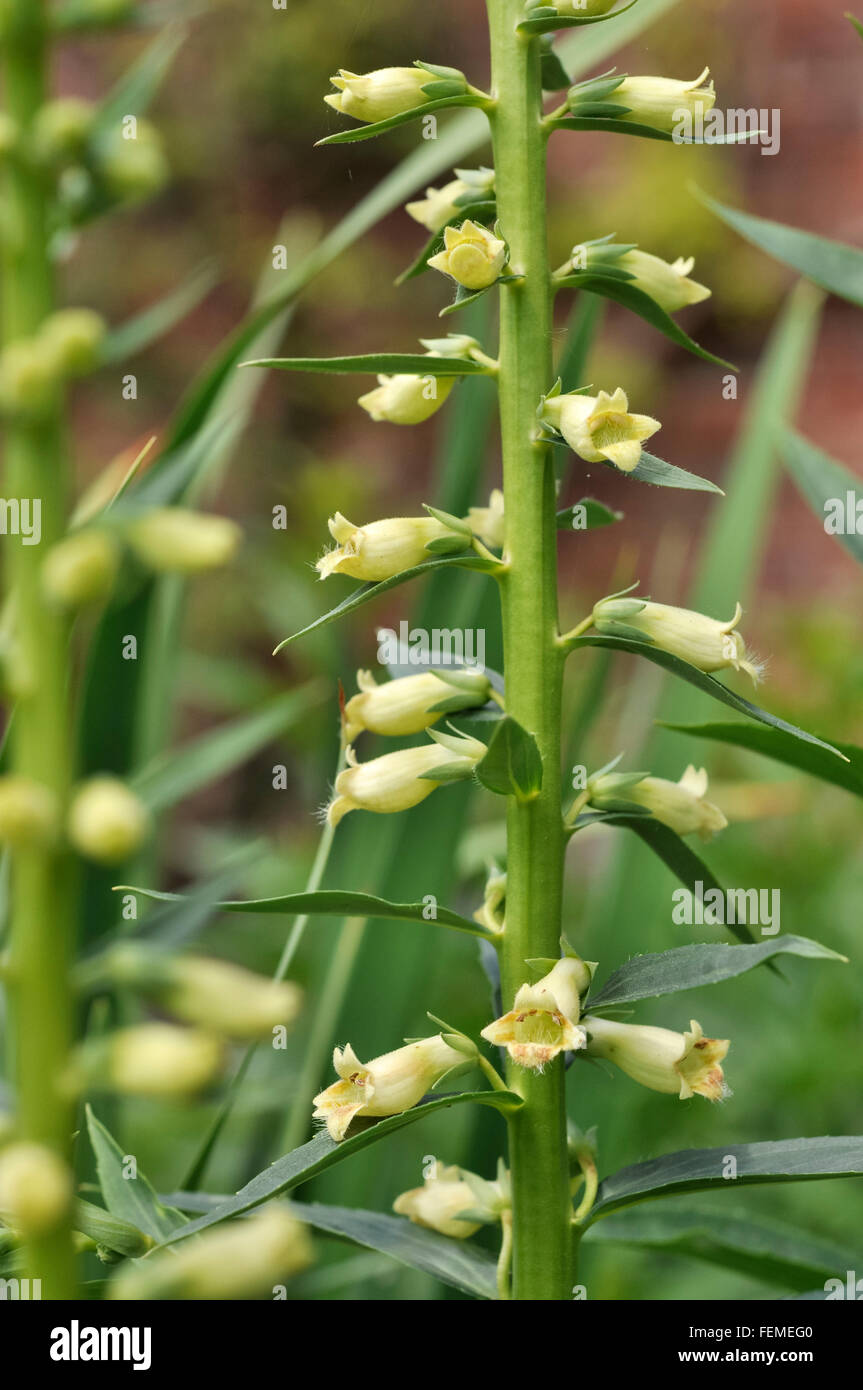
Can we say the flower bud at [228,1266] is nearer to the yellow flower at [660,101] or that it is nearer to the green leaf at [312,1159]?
the green leaf at [312,1159]

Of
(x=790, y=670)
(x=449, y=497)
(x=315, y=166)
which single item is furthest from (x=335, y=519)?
(x=315, y=166)

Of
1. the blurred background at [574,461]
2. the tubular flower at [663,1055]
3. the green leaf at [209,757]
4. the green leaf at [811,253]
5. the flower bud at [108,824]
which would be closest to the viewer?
the flower bud at [108,824]

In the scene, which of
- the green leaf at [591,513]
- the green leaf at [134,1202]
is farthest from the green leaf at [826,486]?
the green leaf at [134,1202]

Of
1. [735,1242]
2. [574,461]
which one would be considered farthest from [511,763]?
[574,461]

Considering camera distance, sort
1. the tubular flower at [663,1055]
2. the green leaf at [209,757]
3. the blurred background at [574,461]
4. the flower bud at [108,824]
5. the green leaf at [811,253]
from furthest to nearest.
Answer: the blurred background at [574,461], the green leaf at [811,253], the tubular flower at [663,1055], the green leaf at [209,757], the flower bud at [108,824]

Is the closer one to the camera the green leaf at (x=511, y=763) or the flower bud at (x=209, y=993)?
the flower bud at (x=209, y=993)

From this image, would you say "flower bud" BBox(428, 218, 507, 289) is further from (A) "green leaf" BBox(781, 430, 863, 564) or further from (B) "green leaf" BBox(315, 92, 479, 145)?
(A) "green leaf" BBox(781, 430, 863, 564)

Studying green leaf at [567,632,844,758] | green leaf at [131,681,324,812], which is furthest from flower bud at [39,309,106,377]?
green leaf at [567,632,844,758]

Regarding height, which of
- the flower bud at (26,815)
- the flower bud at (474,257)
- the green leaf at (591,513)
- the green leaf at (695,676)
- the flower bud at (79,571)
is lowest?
the flower bud at (26,815)
